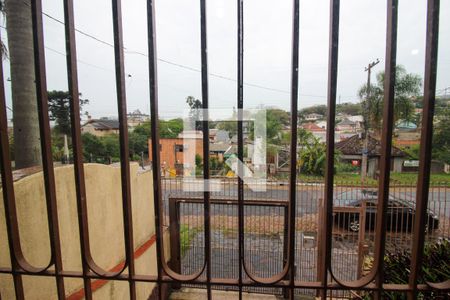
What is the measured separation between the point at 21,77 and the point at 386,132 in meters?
3.67

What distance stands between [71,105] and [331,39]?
802 mm

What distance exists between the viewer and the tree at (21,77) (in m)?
2.78

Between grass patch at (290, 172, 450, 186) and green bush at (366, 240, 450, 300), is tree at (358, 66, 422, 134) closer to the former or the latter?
grass patch at (290, 172, 450, 186)

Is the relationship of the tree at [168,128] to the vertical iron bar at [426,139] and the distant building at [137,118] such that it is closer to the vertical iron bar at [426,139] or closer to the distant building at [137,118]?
the distant building at [137,118]

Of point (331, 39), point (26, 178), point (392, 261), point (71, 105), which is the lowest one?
point (392, 261)

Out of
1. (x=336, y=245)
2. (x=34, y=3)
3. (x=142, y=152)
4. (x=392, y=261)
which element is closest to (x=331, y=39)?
(x=34, y=3)

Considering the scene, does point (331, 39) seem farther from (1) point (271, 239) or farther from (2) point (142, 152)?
(1) point (271, 239)

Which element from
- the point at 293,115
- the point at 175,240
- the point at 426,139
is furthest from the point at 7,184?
the point at 175,240

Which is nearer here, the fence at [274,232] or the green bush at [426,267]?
the green bush at [426,267]

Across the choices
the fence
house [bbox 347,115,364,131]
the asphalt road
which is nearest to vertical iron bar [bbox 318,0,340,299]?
house [bbox 347,115,364,131]

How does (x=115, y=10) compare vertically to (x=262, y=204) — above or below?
above

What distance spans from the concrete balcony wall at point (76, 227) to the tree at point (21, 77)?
90 cm

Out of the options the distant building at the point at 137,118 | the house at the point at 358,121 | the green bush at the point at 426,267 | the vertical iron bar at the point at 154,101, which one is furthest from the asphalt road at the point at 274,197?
the vertical iron bar at the point at 154,101

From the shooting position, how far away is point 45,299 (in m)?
2.21
